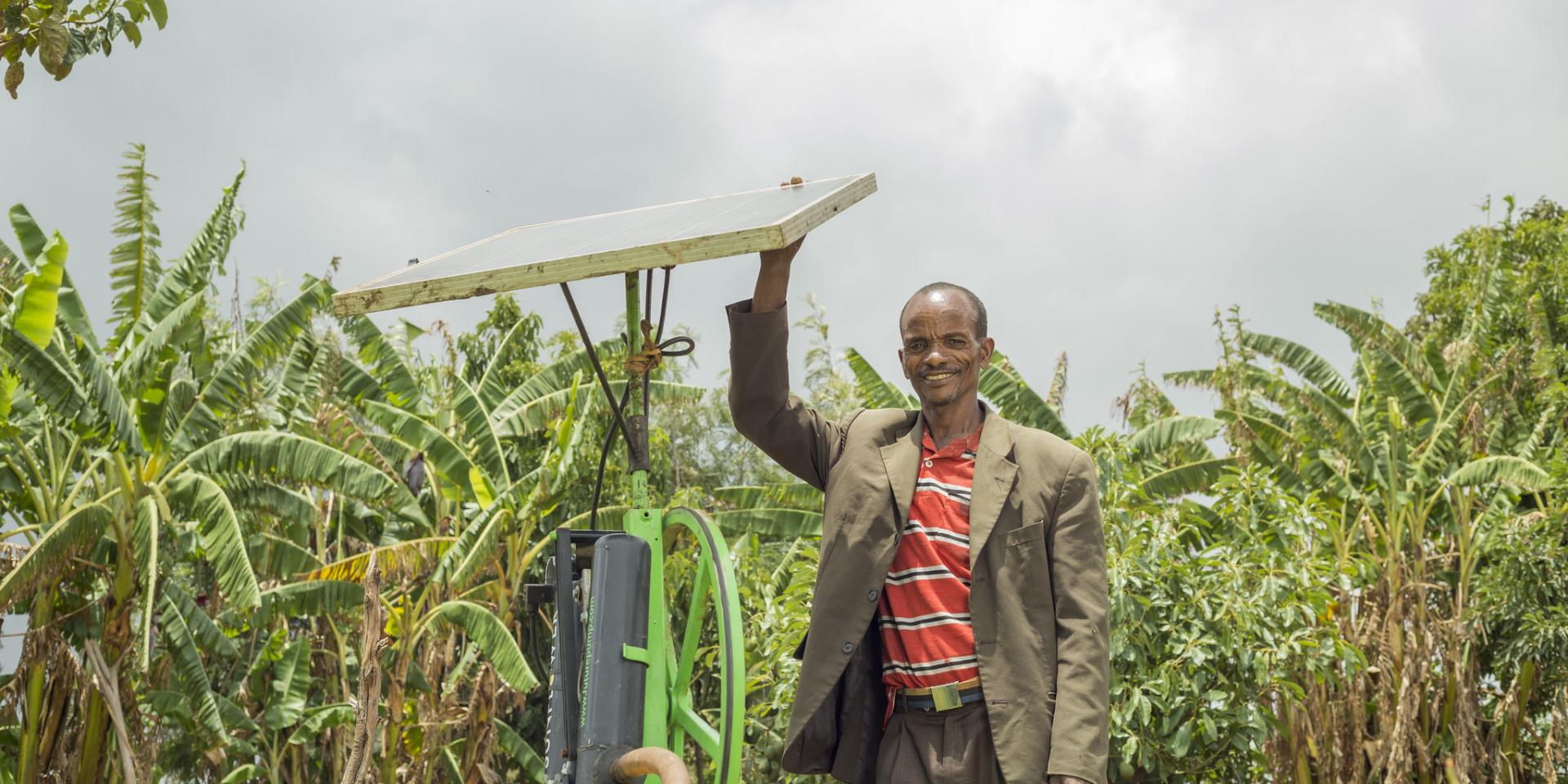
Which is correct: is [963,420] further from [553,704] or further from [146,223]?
[146,223]

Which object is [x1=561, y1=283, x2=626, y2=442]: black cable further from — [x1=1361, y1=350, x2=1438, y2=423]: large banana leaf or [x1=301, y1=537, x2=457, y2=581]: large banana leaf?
[x1=1361, y1=350, x2=1438, y2=423]: large banana leaf

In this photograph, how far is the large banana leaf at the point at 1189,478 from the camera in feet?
44.5

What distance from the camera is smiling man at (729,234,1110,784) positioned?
2613 mm

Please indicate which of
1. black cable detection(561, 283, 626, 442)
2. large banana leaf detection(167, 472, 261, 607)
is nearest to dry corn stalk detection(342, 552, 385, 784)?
black cable detection(561, 283, 626, 442)

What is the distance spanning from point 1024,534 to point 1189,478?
11.6 m

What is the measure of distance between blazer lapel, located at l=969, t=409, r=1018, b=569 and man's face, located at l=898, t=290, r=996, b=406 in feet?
0.38

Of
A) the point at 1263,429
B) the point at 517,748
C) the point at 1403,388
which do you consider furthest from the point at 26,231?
the point at 1403,388

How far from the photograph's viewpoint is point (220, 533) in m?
10.0

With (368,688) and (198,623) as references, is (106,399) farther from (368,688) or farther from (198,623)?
(368,688)

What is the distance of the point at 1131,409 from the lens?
15.7m

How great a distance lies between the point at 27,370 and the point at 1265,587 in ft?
23.5

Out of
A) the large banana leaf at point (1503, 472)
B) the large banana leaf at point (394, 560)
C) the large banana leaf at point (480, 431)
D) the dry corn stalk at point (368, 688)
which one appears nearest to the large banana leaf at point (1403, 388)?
the large banana leaf at point (1503, 472)

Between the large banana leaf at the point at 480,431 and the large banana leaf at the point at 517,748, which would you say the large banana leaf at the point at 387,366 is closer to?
the large banana leaf at the point at 480,431

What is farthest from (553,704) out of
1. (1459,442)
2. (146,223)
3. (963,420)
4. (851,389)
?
(851,389)
